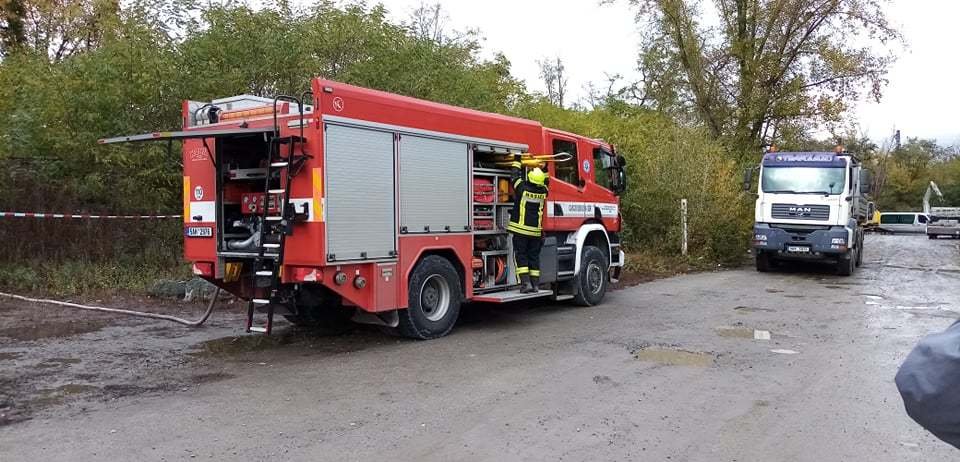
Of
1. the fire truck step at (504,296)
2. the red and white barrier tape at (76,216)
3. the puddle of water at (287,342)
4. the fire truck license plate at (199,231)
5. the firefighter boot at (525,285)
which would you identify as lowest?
the puddle of water at (287,342)

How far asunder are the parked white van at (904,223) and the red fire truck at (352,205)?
48141mm

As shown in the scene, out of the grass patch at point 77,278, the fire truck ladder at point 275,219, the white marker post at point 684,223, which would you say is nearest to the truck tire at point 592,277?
the fire truck ladder at point 275,219

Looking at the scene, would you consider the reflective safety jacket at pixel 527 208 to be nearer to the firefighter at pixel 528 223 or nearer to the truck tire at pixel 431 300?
the firefighter at pixel 528 223

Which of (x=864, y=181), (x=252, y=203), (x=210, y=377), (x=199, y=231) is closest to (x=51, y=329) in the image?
(x=199, y=231)

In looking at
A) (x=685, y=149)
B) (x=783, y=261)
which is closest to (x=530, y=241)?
(x=685, y=149)

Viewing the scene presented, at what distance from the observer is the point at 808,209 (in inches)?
677

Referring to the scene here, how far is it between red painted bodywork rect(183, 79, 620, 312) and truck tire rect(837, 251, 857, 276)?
1028 centimetres

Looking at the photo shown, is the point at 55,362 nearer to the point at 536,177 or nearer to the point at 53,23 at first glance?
the point at 536,177

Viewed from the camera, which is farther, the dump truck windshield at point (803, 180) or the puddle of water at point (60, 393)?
the dump truck windshield at point (803, 180)

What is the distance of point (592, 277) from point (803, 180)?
8.78m

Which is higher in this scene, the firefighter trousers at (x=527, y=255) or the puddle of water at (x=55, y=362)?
the firefighter trousers at (x=527, y=255)

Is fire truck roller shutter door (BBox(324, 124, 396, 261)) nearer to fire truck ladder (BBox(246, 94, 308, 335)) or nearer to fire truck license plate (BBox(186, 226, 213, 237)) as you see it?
fire truck ladder (BBox(246, 94, 308, 335))

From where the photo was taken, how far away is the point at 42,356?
24.2ft

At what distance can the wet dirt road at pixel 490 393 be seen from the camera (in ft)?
15.6
